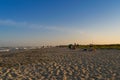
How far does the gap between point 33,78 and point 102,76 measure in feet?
12.0

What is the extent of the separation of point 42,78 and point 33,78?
0.47m

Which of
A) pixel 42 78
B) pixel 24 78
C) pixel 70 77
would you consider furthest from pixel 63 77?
pixel 24 78

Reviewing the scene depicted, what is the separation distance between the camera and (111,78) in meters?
8.59

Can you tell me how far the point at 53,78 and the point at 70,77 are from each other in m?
0.91

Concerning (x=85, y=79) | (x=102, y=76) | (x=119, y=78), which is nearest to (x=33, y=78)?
(x=85, y=79)

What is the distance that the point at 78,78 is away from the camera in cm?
873

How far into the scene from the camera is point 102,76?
9.05 metres

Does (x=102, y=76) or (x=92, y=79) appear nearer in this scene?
(x=92, y=79)

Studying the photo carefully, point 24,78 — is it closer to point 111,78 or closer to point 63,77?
point 63,77

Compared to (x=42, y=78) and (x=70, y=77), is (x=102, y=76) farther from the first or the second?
(x=42, y=78)

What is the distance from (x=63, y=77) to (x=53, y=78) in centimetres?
56

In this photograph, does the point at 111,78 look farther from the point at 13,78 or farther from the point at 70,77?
the point at 13,78

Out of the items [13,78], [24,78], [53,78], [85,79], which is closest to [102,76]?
[85,79]

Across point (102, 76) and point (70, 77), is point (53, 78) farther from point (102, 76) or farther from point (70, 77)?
point (102, 76)
